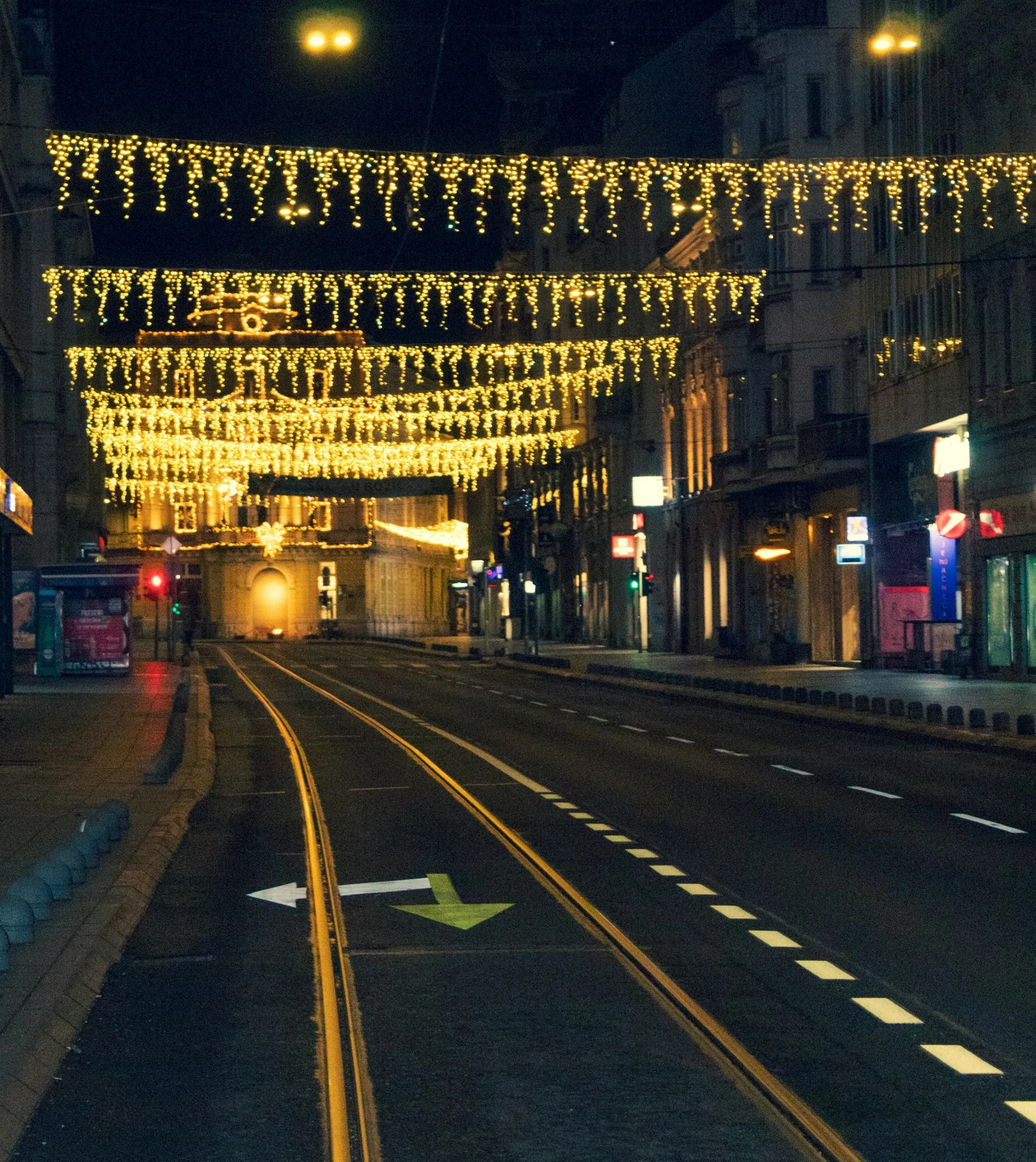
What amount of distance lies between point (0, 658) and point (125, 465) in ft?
164

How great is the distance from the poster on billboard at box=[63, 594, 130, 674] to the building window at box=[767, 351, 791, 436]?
18.1m

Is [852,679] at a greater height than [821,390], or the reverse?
[821,390]

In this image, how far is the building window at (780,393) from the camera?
5122 cm

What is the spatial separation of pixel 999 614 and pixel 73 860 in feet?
100

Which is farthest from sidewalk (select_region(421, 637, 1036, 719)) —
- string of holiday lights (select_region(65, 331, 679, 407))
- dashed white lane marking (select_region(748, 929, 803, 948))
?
dashed white lane marking (select_region(748, 929, 803, 948))

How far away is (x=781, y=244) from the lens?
5050 cm

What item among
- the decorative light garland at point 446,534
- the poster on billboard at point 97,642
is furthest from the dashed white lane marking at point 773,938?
the decorative light garland at point 446,534

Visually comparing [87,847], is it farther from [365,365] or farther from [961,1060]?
[365,365]

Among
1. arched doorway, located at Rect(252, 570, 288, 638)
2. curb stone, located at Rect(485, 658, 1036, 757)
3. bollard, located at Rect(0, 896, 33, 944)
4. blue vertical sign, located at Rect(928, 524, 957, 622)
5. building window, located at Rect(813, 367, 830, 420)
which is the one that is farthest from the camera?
arched doorway, located at Rect(252, 570, 288, 638)

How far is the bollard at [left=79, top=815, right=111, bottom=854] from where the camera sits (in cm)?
1272

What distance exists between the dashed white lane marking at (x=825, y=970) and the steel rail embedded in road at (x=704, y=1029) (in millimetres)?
705

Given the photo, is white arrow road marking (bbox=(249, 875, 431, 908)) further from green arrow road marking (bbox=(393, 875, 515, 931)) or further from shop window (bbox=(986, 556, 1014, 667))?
shop window (bbox=(986, 556, 1014, 667))


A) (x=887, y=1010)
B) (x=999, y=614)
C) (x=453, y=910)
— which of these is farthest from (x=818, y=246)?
(x=887, y=1010)

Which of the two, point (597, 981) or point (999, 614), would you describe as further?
point (999, 614)
